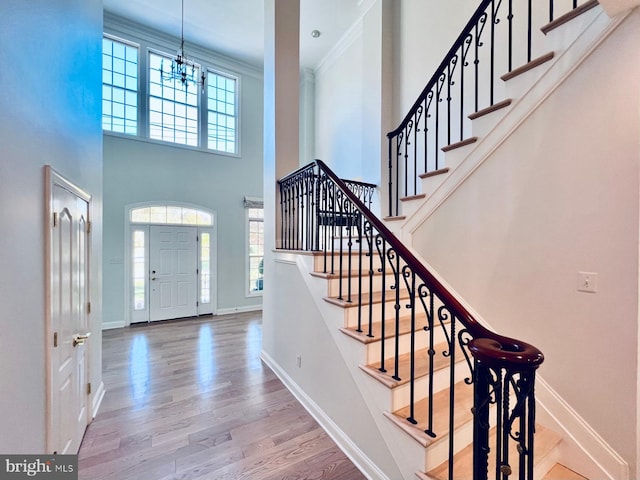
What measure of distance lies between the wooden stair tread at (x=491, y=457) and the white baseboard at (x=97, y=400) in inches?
112

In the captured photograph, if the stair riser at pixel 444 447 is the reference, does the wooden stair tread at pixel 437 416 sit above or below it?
above

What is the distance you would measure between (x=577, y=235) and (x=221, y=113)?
273 inches

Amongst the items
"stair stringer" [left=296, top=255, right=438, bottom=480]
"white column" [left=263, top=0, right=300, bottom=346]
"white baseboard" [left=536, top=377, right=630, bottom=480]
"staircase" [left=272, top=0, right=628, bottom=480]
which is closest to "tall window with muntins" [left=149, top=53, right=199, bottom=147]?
"white column" [left=263, top=0, right=300, bottom=346]

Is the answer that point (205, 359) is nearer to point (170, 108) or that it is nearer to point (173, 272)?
point (173, 272)

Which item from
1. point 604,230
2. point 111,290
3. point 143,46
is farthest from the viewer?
point 143,46

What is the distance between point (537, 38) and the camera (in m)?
2.91

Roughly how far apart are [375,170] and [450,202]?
2360 mm

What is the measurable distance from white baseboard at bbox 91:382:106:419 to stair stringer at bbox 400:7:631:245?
11.7 feet

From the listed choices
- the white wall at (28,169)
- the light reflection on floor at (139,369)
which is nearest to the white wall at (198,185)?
the light reflection on floor at (139,369)

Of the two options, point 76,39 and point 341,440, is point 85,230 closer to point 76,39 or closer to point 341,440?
point 76,39

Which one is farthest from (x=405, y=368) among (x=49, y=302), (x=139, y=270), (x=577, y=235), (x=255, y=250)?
(x=139, y=270)

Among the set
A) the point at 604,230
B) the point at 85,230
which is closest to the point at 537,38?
the point at 604,230

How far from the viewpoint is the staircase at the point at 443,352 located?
3.76 feet

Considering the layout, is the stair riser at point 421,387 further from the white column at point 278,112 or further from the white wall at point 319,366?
the white column at point 278,112
